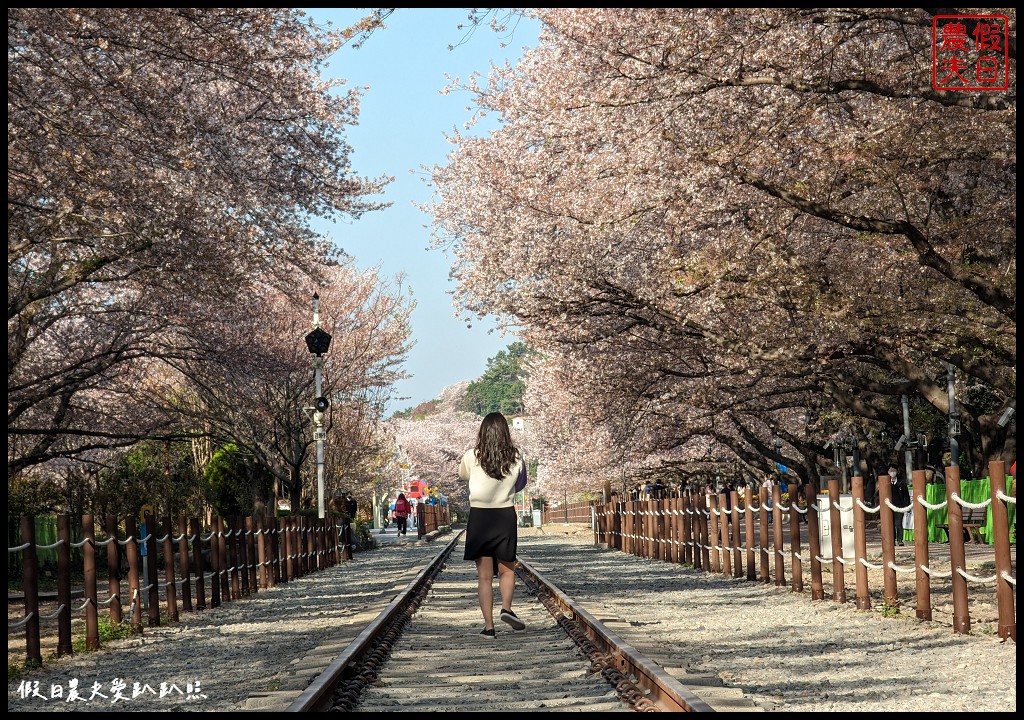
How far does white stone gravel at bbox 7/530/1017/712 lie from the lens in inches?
295

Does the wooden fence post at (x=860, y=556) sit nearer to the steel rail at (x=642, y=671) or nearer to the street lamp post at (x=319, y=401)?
the steel rail at (x=642, y=671)

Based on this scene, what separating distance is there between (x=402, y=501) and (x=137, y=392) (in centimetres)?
2877

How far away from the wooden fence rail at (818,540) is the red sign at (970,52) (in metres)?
4.25

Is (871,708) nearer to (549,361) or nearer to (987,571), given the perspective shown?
(987,571)

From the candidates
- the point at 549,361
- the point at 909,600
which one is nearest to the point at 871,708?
the point at 909,600

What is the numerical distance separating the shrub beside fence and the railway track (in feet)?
8.70

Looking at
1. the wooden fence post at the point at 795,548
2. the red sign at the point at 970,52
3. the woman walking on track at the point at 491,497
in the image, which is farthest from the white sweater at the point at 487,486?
the red sign at the point at 970,52

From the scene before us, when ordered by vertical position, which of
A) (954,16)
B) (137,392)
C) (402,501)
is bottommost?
(402,501)

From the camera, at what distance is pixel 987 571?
53.4 feet

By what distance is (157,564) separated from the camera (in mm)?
17422

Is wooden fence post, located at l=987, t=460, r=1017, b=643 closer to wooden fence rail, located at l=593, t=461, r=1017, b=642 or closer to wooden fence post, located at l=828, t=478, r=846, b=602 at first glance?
wooden fence rail, located at l=593, t=461, r=1017, b=642

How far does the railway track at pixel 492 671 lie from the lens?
23.7ft

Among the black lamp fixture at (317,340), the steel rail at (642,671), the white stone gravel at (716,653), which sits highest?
the black lamp fixture at (317,340)

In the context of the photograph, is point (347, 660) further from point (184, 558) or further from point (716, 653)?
point (184, 558)
